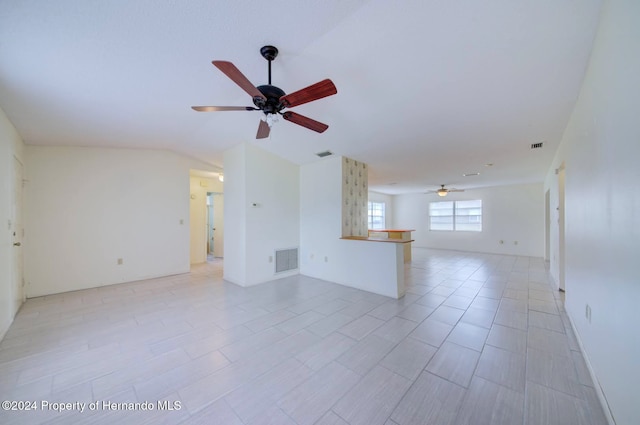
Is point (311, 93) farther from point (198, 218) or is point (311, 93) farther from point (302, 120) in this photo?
point (198, 218)

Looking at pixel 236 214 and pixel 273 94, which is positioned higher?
pixel 273 94

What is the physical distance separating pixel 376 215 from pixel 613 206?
900 centimetres

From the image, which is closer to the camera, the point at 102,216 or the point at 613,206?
the point at 613,206

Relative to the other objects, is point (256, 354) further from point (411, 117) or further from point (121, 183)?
point (121, 183)

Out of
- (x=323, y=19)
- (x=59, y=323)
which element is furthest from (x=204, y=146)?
(x=323, y=19)

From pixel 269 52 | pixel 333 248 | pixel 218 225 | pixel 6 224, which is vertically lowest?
pixel 333 248

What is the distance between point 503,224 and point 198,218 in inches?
402

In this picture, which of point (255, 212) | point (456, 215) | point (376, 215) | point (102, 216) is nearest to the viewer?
point (102, 216)

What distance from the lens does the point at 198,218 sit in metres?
6.82

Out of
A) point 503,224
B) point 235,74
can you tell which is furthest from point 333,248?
point 503,224

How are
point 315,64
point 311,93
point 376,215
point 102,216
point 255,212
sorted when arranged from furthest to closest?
point 376,215
point 255,212
point 102,216
point 315,64
point 311,93

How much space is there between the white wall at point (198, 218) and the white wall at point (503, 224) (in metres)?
8.66

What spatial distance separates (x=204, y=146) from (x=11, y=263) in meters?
3.10

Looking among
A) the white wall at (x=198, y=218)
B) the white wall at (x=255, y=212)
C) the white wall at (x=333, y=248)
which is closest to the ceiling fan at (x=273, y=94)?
the white wall at (x=255, y=212)
